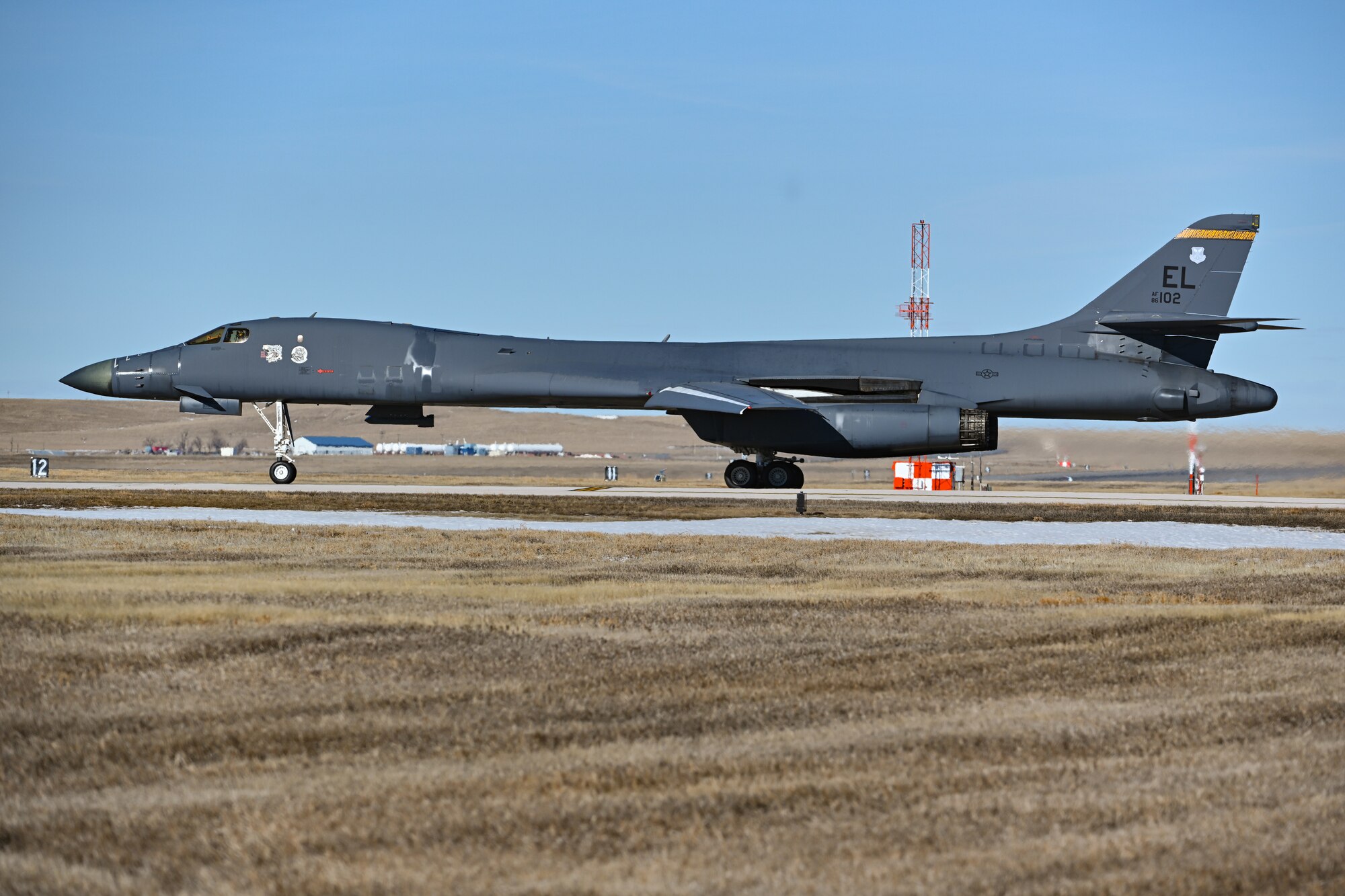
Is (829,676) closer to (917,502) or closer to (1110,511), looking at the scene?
(1110,511)

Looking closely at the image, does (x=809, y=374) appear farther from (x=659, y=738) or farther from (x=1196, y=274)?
(x=659, y=738)

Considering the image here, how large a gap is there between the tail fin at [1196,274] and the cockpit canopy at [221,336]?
2045 centimetres

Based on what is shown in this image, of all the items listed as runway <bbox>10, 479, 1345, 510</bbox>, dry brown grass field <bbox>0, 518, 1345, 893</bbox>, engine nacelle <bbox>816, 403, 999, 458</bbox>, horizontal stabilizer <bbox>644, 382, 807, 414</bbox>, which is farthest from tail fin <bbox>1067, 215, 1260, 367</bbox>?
dry brown grass field <bbox>0, 518, 1345, 893</bbox>

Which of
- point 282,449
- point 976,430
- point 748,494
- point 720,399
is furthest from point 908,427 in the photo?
point 282,449

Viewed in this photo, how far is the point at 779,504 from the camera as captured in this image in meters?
25.8

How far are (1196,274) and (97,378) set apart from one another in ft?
84.2

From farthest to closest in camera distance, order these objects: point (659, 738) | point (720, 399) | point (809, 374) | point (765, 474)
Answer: point (765, 474) < point (809, 374) < point (720, 399) < point (659, 738)

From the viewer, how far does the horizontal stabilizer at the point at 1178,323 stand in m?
29.3

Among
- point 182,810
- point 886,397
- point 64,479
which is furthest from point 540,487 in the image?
point 182,810

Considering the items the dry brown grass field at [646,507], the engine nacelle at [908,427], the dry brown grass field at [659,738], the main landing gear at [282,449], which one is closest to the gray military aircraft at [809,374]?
the engine nacelle at [908,427]

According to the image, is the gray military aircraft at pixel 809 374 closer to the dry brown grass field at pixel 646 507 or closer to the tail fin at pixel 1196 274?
the tail fin at pixel 1196 274

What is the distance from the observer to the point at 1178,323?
2972cm

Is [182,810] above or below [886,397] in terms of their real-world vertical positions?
below

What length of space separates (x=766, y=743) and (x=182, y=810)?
2226 millimetres
